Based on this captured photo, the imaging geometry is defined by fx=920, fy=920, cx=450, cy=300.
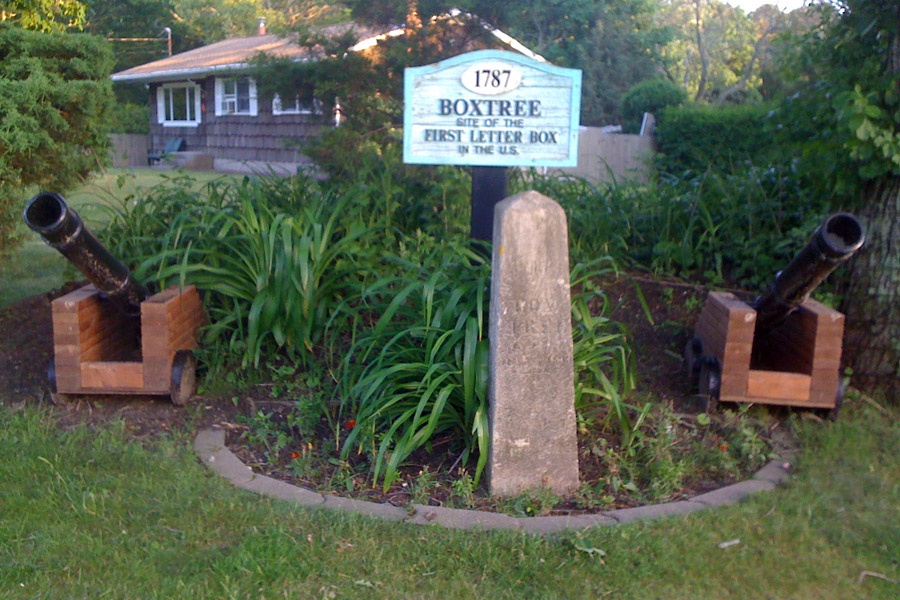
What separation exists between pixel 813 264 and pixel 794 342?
88cm

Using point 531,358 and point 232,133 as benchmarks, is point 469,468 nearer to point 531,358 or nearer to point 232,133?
point 531,358

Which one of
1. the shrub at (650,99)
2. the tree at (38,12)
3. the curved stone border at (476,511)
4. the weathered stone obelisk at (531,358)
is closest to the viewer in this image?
the curved stone border at (476,511)

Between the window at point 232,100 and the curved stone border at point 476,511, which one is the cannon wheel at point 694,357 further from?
the window at point 232,100

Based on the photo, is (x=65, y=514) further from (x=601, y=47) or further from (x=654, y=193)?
(x=601, y=47)

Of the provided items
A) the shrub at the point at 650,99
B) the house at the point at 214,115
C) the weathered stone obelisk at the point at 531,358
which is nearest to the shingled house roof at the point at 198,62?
the house at the point at 214,115

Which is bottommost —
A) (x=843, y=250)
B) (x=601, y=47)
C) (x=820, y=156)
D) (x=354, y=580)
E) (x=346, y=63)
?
(x=354, y=580)

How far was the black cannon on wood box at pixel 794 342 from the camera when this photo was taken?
5008 millimetres

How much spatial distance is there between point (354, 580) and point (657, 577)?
1193mm

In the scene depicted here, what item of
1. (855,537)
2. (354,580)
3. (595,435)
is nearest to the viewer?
(354,580)

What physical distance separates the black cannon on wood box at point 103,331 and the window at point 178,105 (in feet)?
78.1

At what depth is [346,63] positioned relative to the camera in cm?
753

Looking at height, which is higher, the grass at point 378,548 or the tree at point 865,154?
the tree at point 865,154

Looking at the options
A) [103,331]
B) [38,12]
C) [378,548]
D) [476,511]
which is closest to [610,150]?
[38,12]

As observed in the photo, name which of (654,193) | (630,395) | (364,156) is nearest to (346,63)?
(364,156)
